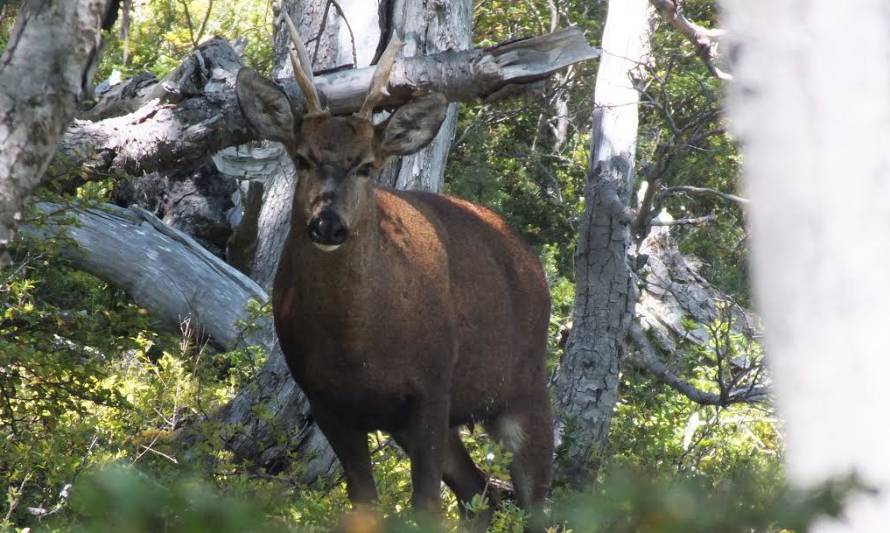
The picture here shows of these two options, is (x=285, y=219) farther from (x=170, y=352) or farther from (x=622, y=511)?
(x=622, y=511)

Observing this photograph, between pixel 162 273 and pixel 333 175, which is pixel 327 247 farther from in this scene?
pixel 162 273

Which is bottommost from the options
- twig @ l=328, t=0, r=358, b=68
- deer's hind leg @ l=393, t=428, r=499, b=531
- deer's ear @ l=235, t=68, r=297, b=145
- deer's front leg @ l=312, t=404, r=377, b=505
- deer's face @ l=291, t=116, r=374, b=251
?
deer's hind leg @ l=393, t=428, r=499, b=531

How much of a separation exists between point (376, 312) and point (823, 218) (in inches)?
174

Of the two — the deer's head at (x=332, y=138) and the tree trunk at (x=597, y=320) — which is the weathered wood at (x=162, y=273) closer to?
the tree trunk at (x=597, y=320)

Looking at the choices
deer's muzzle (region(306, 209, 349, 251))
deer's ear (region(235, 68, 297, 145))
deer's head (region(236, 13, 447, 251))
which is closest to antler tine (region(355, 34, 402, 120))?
deer's head (region(236, 13, 447, 251))

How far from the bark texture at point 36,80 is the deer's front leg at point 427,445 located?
2.93 meters

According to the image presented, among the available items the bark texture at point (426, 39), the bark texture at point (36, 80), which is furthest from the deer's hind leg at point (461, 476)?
the bark texture at point (36, 80)

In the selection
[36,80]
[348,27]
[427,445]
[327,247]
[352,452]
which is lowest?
[352,452]

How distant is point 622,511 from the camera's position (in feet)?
4.66

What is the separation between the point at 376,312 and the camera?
6223 millimetres

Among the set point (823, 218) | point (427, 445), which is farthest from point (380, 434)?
point (823, 218)

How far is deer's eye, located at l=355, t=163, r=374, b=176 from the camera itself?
623 centimetres

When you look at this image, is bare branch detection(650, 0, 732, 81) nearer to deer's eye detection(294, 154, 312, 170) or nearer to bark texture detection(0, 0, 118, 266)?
deer's eye detection(294, 154, 312, 170)

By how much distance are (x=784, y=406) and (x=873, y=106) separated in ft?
1.59
